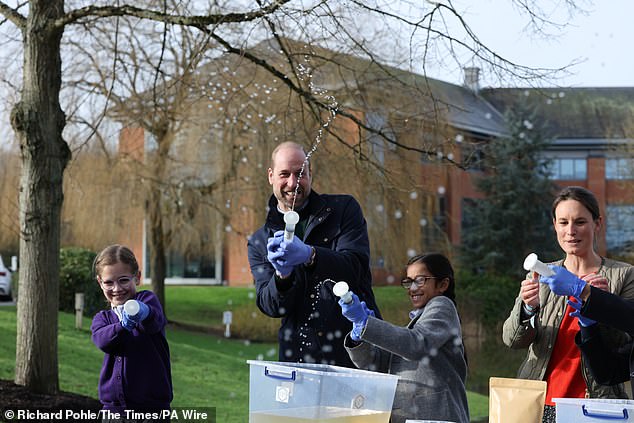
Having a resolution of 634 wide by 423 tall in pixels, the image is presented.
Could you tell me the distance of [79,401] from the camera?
884 centimetres

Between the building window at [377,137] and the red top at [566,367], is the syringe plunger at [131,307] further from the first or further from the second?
the building window at [377,137]

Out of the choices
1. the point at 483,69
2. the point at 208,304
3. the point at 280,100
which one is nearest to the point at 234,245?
the point at 280,100

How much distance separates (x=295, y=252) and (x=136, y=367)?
1333 mm

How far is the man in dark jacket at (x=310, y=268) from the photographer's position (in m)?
4.17

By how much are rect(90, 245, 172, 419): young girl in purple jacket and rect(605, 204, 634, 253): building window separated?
26260 mm

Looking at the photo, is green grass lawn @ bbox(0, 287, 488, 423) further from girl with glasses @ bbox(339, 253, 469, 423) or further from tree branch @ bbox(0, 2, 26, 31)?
girl with glasses @ bbox(339, 253, 469, 423)

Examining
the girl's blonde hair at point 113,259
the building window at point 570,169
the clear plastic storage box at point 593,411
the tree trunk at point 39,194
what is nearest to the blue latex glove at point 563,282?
the clear plastic storage box at point 593,411

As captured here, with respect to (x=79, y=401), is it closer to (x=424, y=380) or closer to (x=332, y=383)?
(x=424, y=380)

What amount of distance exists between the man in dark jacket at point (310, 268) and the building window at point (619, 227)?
26082 mm

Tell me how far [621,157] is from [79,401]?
24.8 m

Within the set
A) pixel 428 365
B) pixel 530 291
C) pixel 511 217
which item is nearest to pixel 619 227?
pixel 511 217

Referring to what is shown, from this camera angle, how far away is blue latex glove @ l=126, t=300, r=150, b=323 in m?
4.38

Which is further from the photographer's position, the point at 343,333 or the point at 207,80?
the point at 207,80

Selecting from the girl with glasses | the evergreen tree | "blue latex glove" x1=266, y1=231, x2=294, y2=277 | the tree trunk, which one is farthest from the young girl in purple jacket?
the evergreen tree
